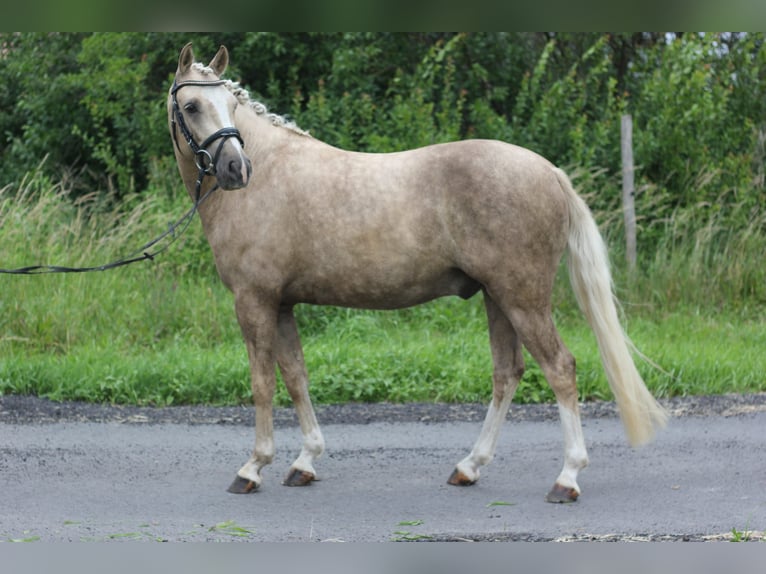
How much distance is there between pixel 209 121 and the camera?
5020 mm

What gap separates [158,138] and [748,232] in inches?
288

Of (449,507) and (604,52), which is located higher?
(604,52)

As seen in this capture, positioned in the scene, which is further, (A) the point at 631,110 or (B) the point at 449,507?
(A) the point at 631,110

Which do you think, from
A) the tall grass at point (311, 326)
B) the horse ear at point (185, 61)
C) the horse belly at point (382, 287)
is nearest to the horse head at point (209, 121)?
the horse ear at point (185, 61)

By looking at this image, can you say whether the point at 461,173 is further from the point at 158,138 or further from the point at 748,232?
the point at 158,138

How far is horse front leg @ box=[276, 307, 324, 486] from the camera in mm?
5457

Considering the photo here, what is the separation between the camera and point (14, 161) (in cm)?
1331

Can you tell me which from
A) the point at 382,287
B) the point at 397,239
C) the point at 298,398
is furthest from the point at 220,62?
the point at 298,398

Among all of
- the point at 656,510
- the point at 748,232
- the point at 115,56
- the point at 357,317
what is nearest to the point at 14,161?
the point at 115,56

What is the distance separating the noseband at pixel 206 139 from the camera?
4.93m

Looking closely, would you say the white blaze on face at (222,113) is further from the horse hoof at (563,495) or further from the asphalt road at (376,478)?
the horse hoof at (563,495)

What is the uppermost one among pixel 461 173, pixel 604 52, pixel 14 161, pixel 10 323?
pixel 604 52

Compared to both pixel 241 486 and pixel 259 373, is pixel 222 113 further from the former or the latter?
pixel 241 486

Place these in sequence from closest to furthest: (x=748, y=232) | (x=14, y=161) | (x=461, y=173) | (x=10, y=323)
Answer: (x=461, y=173) → (x=10, y=323) → (x=748, y=232) → (x=14, y=161)
